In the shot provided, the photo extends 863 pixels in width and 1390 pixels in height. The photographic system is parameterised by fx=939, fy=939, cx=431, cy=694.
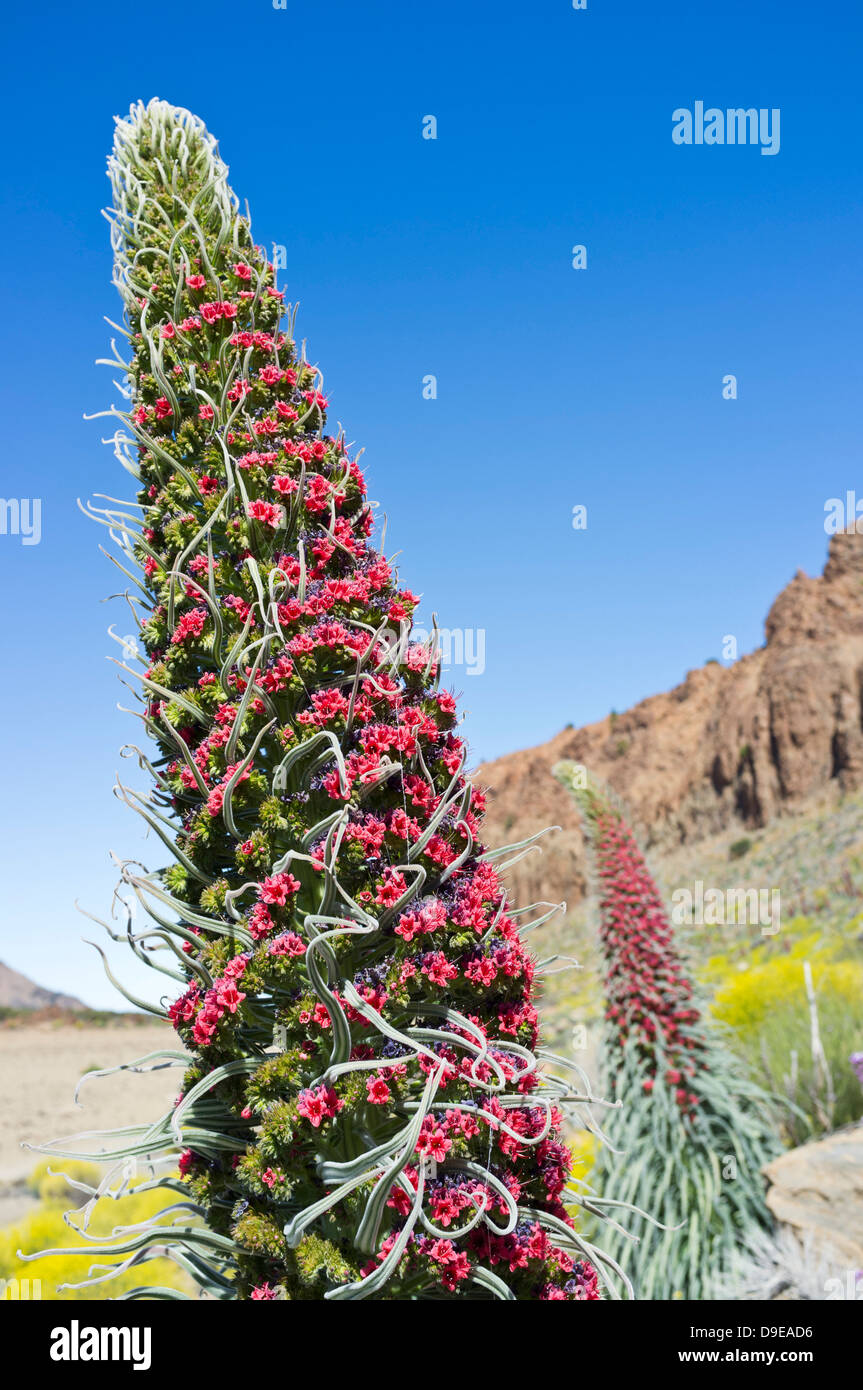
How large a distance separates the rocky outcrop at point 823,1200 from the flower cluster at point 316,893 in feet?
11.9

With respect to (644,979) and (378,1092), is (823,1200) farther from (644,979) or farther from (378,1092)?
(378,1092)

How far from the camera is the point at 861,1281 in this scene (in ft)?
14.3

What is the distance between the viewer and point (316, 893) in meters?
1.82

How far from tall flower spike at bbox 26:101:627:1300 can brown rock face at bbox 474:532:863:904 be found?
4351 cm

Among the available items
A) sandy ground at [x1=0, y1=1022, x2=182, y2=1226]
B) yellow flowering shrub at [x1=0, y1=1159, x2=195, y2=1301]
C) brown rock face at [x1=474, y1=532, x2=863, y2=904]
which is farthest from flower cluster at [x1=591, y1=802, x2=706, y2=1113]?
brown rock face at [x1=474, y1=532, x2=863, y2=904]

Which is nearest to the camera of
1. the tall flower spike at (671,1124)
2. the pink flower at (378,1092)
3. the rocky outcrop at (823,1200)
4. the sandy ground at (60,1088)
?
the pink flower at (378,1092)

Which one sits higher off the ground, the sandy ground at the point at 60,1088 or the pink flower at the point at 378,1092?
the pink flower at the point at 378,1092

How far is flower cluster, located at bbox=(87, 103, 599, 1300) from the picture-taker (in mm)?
1644

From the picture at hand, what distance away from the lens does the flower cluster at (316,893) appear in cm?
164

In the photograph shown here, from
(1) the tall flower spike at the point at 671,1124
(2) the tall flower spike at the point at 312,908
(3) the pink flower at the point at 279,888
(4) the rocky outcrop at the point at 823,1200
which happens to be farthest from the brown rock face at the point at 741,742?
(3) the pink flower at the point at 279,888

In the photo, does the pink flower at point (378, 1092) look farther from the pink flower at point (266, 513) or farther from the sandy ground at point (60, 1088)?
the sandy ground at point (60, 1088)

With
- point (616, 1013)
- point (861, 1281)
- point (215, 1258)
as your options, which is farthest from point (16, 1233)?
point (215, 1258)
